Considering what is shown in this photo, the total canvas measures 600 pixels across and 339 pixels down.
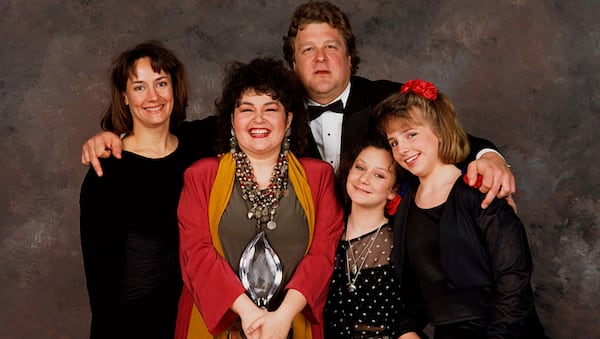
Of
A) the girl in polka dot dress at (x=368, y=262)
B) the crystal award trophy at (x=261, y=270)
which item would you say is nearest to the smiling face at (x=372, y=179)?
the girl in polka dot dress at (x=368, y=262)

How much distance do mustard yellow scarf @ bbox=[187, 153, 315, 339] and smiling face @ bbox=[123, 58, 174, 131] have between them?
0.40m

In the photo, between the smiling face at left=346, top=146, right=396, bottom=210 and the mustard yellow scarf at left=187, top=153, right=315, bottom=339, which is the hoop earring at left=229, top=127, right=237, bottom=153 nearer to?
the mustard yellow scarf at left=187, top=153, right=315, bottom=339

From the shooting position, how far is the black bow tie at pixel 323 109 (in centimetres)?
360

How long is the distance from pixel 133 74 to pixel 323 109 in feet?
3.08

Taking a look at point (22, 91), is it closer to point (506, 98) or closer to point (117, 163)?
point (117, 163)

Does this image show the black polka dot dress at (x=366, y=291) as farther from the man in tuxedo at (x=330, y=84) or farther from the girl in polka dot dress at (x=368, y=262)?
the man in tuxedo at (x=330, y=84)

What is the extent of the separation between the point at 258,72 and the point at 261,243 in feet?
2.37

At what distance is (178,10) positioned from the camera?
4.49 meters

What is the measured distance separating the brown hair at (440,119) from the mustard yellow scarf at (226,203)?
46cm

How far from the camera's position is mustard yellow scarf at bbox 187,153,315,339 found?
2.97m

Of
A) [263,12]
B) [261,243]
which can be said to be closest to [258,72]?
[261,243]

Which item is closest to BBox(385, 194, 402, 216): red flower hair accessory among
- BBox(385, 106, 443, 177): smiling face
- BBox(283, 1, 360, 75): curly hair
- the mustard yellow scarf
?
BBox(385, 106, 443, 177): smiling face

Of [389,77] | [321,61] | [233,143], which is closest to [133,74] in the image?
[233,143]

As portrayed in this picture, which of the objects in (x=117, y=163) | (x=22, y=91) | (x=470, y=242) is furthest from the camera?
(x=22, y=91)
